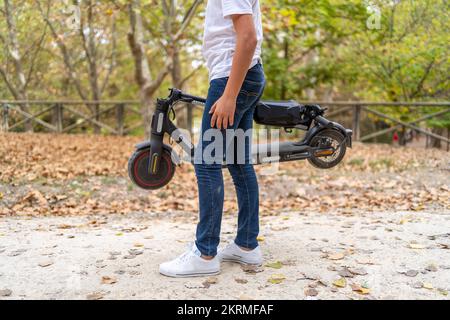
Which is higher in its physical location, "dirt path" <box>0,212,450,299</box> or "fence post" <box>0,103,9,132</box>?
"fence post" <box>0,103,9,132</box>

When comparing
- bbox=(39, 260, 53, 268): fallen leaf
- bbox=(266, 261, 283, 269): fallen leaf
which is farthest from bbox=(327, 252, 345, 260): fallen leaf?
bbox=(39, 260, 53, 268): fallen leaf

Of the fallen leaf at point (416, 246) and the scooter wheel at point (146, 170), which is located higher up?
the scooter wheel at point (146, 170)

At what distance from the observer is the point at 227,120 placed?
2.58 meters

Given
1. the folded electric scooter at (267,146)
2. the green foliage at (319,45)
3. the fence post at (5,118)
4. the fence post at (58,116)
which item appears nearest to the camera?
the folded electric scooter at (267,146)

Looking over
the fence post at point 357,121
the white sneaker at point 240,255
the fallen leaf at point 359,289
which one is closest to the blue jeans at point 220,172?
the white sneaker at point 240,255

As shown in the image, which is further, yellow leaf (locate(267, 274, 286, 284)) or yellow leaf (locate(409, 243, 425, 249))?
yellow leaf (locate(409, 243, 425, 249))

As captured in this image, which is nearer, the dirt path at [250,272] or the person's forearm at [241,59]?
the person's forearm at [241,59]

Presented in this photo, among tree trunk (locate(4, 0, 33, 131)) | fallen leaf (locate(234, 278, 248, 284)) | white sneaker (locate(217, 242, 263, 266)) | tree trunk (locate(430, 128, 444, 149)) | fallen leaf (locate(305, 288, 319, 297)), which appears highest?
tree trunk (locate(4, 0, 33, 131))

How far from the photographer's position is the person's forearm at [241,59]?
2.44 metres

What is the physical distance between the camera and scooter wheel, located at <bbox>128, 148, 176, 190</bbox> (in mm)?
3557

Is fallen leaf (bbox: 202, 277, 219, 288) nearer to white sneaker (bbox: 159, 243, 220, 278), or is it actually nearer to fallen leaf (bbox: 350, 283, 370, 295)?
white sneaker (bbox: 159, 243, 220, 278)

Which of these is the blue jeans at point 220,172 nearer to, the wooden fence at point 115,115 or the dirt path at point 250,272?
the dirt path at point 250,272

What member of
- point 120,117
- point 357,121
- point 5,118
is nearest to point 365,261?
point 5,118

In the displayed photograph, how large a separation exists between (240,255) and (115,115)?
36.1 ft
